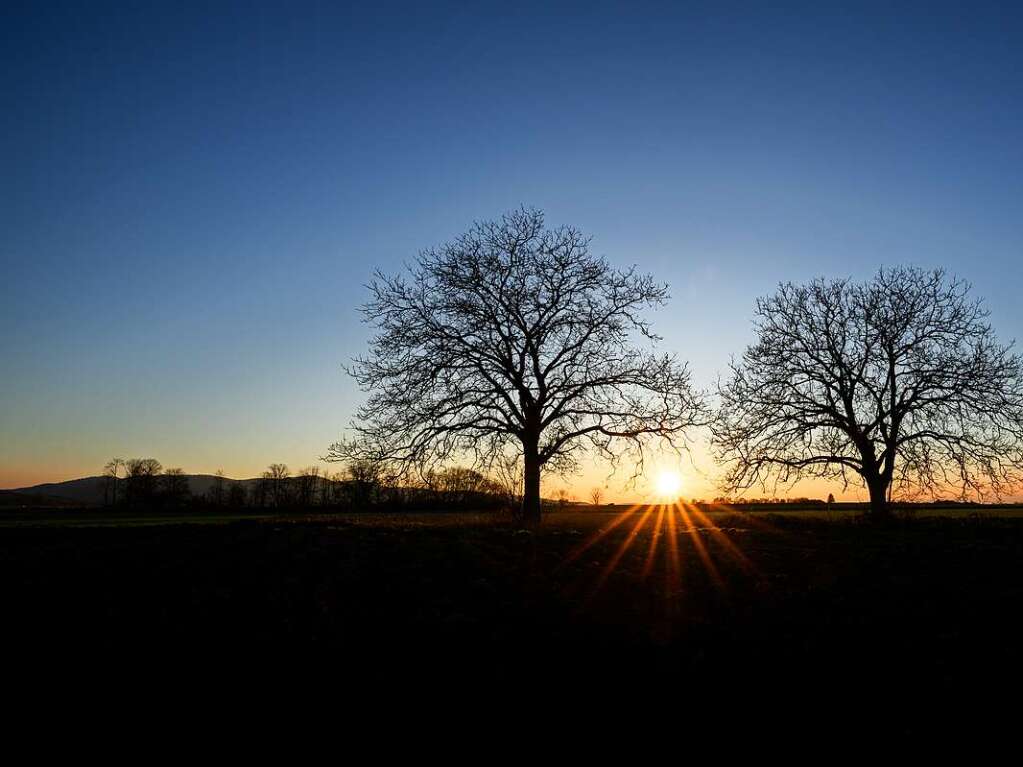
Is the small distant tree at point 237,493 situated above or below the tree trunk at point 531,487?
below

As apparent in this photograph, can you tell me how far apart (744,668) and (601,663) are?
1555 millimetres

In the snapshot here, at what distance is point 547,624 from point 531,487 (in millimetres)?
12946

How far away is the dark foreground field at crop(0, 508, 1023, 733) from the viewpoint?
6.21 meters

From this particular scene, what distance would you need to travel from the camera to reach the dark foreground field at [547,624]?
20.4ft

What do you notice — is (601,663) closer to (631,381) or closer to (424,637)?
(424,637)

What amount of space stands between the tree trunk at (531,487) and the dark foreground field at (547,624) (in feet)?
25.8

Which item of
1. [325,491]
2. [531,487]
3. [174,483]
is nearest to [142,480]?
[174,483]

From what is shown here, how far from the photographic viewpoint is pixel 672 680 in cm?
645

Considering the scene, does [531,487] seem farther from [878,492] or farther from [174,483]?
[174,483]

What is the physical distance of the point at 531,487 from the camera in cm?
2091

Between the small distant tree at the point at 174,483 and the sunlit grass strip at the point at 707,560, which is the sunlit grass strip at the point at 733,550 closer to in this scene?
the sunlit grass strip at the point at 707,560

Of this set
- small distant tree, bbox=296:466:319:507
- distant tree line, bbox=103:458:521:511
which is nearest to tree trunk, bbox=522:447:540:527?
distant tree line, bbox=103:458:521:511

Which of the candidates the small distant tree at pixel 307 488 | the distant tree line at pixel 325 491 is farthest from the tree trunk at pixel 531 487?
the small distant tree at pixel 307 488

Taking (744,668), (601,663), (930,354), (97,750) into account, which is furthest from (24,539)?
(930,354)
